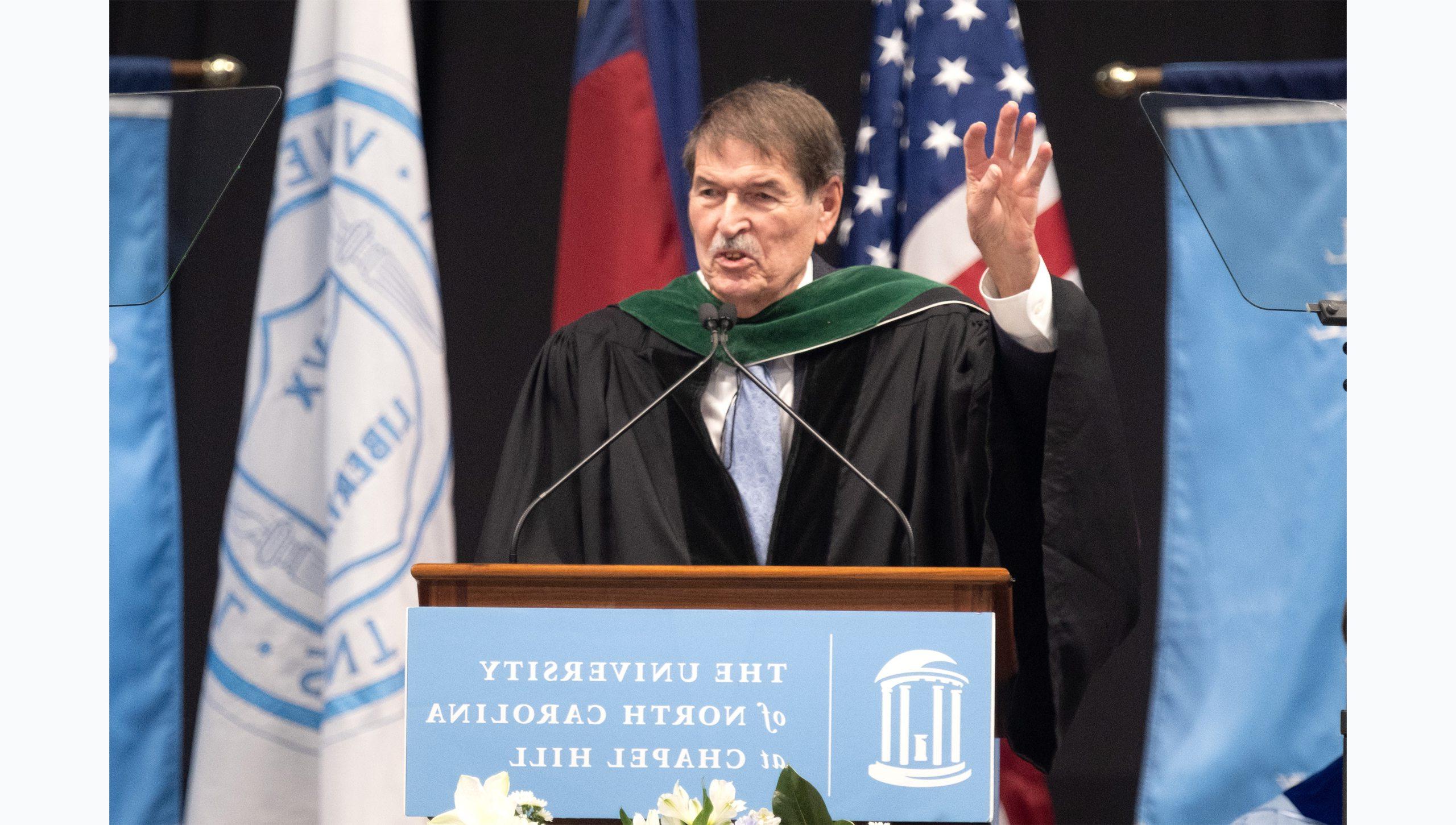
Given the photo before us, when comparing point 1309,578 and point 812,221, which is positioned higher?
point 812,221

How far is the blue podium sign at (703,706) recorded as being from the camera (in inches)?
70.8

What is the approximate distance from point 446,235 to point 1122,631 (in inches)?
95.2

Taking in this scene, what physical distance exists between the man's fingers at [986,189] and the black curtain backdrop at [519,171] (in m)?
1.72

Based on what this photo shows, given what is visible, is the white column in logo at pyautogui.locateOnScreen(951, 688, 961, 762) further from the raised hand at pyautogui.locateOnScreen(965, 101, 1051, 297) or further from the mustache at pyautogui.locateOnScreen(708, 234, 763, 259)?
the mustache at pyautogui.locateOnScreen(708, 234, 763, 259)

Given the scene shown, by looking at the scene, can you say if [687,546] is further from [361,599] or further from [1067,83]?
[1067,83]

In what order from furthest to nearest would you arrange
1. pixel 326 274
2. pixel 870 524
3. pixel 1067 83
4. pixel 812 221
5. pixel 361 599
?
pixel 1067 83
pixel 326 274
pixel 361 599
pixel 812 221
pixel 870 524

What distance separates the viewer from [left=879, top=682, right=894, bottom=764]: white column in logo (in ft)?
5.92

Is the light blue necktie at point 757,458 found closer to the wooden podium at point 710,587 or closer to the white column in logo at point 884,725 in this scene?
the wooden podium at point 710,587

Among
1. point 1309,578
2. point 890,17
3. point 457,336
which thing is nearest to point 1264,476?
point 1309,578

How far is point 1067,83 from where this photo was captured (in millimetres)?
4117

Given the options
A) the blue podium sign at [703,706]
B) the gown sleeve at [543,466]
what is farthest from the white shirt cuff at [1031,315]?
the gown sleeve at [543,466]

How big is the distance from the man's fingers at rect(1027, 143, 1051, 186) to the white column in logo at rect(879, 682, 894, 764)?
3.13 ft

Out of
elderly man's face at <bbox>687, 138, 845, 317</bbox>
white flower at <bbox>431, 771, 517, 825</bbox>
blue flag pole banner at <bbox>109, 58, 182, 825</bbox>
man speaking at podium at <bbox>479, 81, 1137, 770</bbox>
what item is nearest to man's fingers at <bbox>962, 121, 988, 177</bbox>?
man speaking at podium at <bbox>479, 81, 1137, 770</bbox>

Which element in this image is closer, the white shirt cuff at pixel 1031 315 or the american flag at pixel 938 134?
the white shirt cuff at pixel 1031 315
